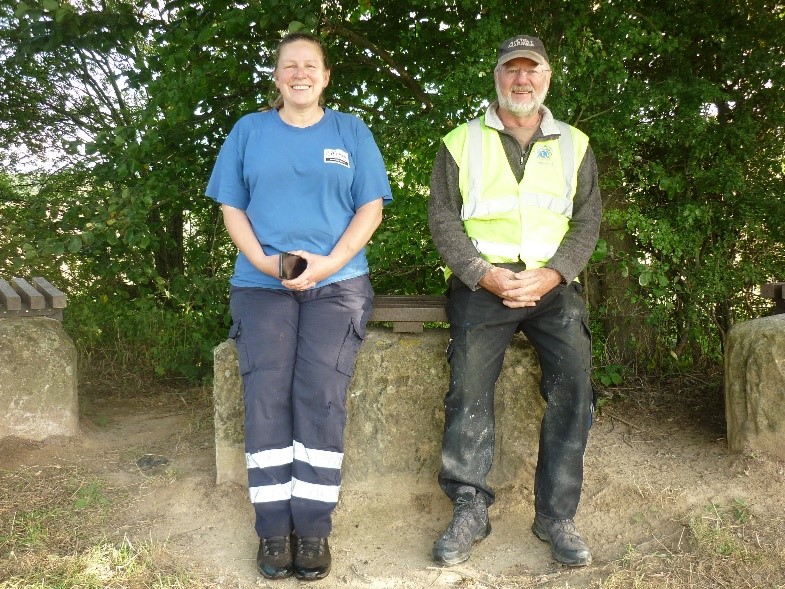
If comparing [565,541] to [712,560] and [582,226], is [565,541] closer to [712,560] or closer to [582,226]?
[712,560]

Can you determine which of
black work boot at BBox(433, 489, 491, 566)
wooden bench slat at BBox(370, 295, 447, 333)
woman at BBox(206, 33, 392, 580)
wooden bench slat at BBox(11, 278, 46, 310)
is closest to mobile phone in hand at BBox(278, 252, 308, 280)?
woman at BBox(206, 33, 392, 580)

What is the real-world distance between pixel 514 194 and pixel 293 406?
1296 millimetres

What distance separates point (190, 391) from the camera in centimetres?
538

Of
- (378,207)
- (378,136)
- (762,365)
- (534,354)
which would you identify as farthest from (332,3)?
(762,365)

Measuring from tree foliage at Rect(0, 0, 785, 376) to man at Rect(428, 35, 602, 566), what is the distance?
2.77 feet

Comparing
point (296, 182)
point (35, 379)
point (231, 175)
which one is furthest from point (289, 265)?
point (35, 379)

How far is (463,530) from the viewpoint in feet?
10.4

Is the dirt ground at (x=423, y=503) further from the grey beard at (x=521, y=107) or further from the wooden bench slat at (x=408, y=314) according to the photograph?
the grey beard at (x=521, y=107)

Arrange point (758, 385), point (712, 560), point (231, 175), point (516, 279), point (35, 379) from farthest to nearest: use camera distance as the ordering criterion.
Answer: point (35, 379), point (758, 385), point (231, 175), point (516, 279), point (712, 560)

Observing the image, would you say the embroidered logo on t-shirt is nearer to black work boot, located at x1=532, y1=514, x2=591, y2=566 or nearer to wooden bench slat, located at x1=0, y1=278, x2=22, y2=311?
black work boot, located at x1=532, y1=514, x2=591, y2=566

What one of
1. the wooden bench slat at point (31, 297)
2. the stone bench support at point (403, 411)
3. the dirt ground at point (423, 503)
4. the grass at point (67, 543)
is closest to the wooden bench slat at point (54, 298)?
the wooden bench slat at point (31, 297)

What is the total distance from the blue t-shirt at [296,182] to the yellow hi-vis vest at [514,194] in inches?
15.7

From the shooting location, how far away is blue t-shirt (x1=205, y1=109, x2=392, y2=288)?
3.27 meters

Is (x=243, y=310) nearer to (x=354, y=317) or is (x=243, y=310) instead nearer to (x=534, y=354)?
(x=354, y=317)
